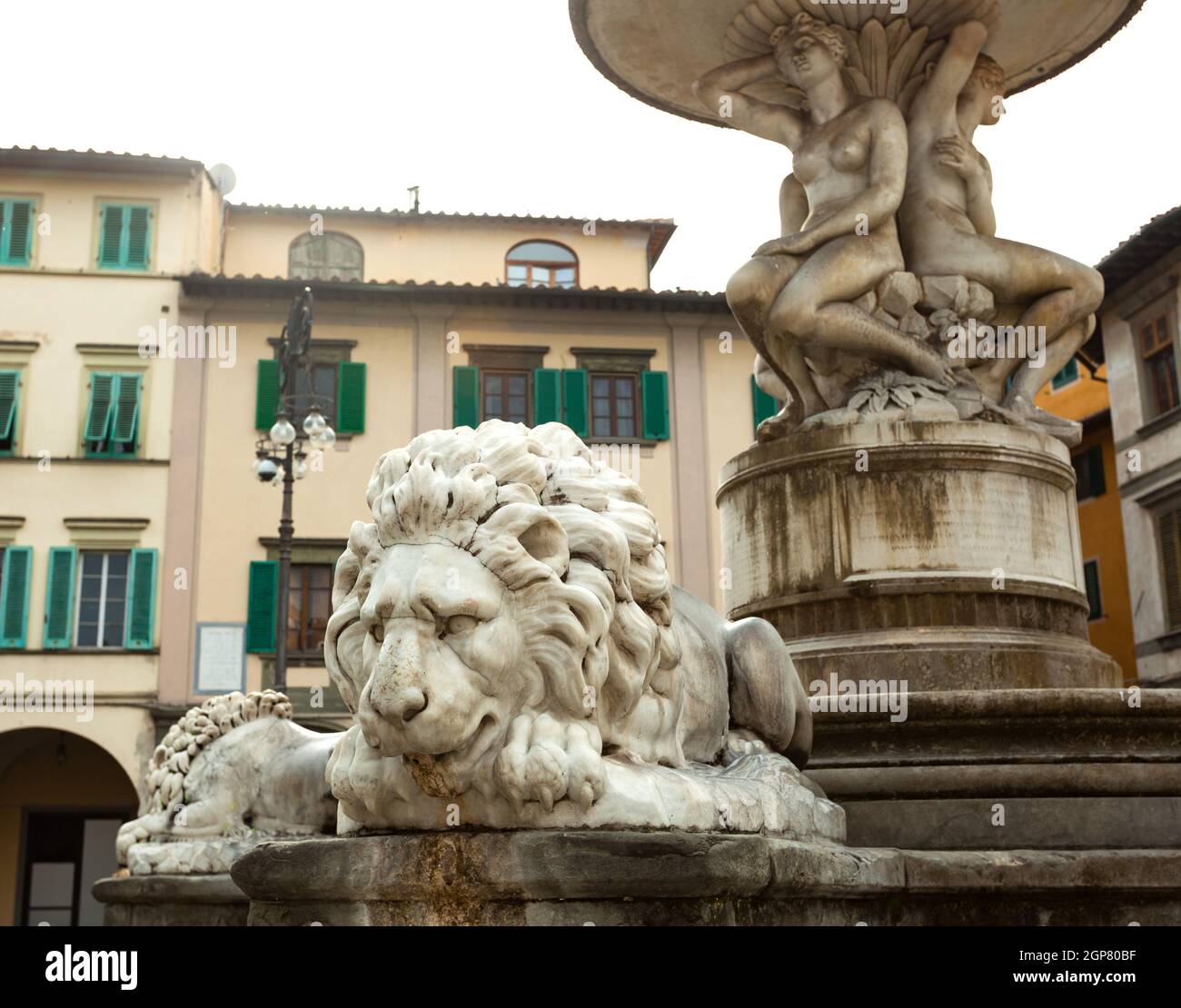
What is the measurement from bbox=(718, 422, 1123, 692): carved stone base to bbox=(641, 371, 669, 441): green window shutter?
782 inches

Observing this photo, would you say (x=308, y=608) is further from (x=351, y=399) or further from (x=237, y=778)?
(x=237, y=778)

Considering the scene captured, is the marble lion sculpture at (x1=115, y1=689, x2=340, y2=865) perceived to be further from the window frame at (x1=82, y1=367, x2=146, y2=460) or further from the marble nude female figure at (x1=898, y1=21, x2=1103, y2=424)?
the window frame at (x1=82, y1=367, x2=146, y2=460)

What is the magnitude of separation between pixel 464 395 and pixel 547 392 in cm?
154

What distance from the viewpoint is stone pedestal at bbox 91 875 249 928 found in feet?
13.7

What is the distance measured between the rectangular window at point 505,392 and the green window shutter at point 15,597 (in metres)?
8.46

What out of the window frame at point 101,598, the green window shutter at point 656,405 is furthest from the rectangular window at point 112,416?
the green window shutter at point 656,405

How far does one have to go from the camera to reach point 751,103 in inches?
282

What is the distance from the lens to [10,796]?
934 inches

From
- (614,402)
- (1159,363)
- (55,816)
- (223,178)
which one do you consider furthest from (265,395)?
(1159,363)

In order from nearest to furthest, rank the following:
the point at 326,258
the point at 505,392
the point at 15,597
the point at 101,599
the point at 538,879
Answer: the point at 538,879, the point at 15,597, the point at 101,599, the point at 505,392, the point at 326,258

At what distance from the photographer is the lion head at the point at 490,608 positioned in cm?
266

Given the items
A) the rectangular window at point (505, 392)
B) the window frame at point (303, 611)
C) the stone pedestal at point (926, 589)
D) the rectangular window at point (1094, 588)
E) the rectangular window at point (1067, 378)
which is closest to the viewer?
the stone pedestal at point (926, 589)

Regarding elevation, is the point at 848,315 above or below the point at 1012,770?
above

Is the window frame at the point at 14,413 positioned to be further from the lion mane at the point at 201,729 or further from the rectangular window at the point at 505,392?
the lion mane at the point at 201,729
